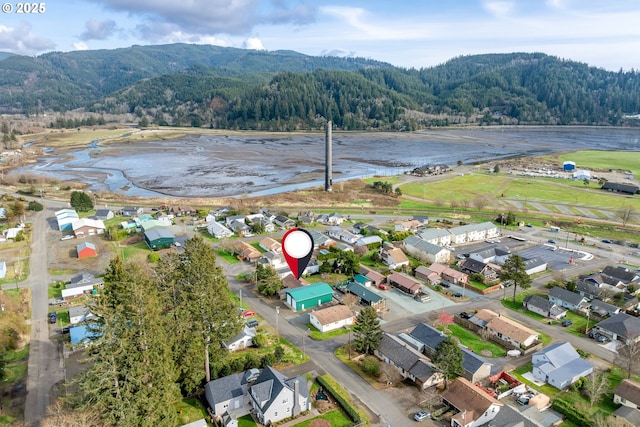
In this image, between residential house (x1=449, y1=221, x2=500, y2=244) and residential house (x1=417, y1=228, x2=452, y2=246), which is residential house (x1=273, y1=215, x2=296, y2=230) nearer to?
residential house (x1=417, y1=228, x2=452, y2=246)

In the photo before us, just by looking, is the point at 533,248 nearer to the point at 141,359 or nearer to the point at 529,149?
the point at 141,359

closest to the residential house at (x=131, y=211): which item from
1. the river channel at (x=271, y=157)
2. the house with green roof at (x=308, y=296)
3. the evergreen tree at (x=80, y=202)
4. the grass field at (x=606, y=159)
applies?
the evergreen tree at (x=80, y=202)

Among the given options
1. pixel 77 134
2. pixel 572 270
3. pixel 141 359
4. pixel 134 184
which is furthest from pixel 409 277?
pixel 77 134

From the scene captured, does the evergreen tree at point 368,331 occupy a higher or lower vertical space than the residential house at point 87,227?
lower

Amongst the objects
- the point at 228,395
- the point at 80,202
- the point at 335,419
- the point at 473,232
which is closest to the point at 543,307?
the point at 473,232

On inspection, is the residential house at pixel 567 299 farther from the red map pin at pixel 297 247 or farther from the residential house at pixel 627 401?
the red map pin at pixel 297 247

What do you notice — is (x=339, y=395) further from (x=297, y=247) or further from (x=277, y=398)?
(x=297, y=247)

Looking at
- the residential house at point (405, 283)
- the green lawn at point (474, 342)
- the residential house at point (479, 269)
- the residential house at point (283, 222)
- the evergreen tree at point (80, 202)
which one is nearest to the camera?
the green lawn at point (474, 342)

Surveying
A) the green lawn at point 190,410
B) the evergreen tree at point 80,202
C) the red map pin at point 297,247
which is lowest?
the green lawn at point 190,410
